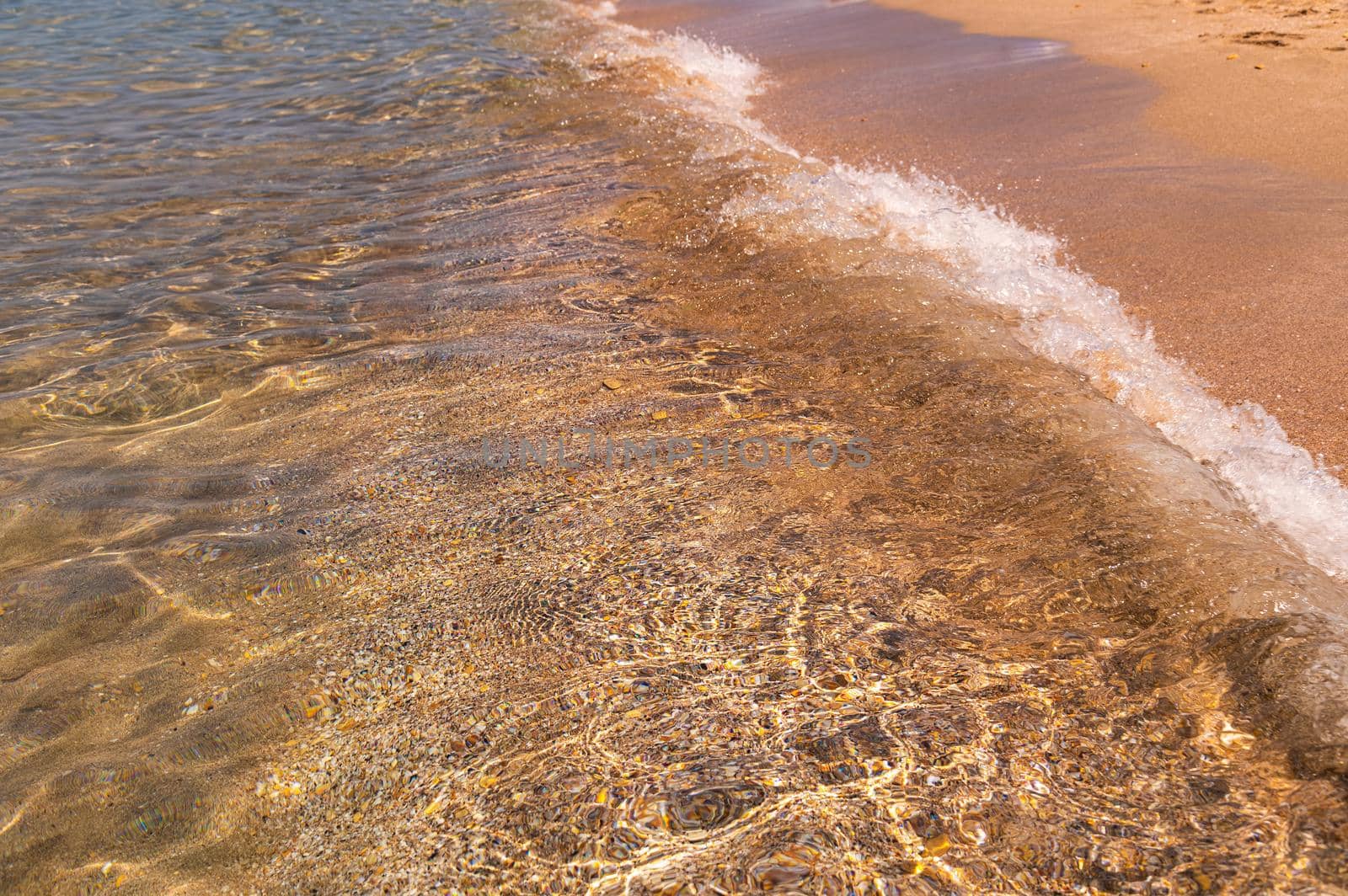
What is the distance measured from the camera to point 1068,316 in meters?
3.44

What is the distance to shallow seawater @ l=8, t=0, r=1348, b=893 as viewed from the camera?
1.63m

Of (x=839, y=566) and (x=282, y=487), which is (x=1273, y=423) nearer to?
(x=839, y=566)

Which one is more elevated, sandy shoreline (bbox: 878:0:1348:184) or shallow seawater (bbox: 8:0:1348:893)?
sandy shoreline (bbox: 878:0:1348:184)

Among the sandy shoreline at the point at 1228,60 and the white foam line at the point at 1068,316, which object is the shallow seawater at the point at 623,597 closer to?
the white foam line at the point at 1068,316

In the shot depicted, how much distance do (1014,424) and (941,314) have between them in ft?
2.62

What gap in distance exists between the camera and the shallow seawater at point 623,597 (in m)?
1.63

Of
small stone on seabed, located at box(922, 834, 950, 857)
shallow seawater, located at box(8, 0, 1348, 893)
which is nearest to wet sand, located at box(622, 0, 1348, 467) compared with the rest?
shallow seawater, located at box(8, 0, 1348, 893)

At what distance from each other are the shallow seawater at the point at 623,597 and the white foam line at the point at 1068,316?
0.40 ft

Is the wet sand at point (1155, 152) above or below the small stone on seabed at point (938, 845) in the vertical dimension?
above

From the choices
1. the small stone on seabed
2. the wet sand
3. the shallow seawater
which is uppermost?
the wet sand

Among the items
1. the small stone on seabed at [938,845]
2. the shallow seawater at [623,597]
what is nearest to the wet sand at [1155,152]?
the shallow seawater at [623,597]

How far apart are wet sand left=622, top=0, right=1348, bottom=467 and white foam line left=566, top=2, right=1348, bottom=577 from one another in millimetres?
112

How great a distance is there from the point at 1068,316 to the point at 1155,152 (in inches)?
87.2

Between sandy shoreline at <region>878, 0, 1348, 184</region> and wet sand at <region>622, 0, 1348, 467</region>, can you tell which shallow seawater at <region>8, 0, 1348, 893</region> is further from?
sandy shoreline at <region>878, 0, 1348, 184</region>
